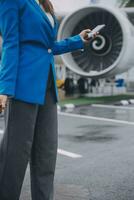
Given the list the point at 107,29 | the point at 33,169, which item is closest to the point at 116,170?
the point at 33,169

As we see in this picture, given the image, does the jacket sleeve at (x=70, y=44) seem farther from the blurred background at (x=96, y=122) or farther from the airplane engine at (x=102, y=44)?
the airplane engine at (x=102, y=44)

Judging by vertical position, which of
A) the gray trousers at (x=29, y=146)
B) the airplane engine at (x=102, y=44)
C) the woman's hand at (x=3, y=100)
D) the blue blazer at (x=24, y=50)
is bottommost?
the gray trousers at (x=29, y=146)

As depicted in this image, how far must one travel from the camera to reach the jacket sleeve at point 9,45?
277 centimetres

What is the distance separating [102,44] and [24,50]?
8.35 meters

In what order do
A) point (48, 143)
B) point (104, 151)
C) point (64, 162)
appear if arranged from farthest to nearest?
1. point (104, 151)
2. point (64, 162)
3. point (48, 143)

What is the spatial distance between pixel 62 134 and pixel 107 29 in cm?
444

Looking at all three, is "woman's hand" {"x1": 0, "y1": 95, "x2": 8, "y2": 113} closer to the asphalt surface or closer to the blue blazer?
the blue blazer

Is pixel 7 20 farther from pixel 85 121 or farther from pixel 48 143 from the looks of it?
pixel 85 121

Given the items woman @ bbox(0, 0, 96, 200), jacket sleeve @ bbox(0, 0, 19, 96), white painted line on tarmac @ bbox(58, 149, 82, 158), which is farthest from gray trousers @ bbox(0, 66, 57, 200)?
white painted line on tarmac @ bbox(58, 149, 82, 158)

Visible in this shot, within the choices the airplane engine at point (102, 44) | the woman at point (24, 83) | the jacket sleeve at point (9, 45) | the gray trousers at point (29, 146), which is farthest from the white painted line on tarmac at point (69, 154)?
the airplane engine at point (102, 44)

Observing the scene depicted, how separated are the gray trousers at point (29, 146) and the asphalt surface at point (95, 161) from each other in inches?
35.1

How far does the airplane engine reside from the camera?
35.1ft

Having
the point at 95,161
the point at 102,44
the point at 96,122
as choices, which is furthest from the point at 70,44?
the point at 102,44

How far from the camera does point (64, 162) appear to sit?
5.34m
